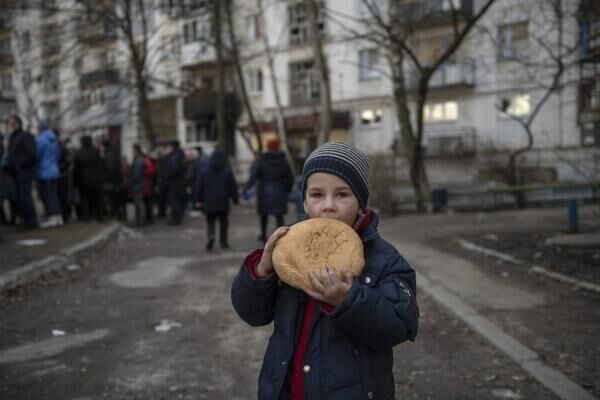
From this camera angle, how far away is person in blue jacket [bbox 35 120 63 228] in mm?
11141

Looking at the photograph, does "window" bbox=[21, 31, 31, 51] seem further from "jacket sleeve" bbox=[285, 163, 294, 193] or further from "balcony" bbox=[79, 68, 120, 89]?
"jacket sleeve" bbox=[285, 163, 294, 193]

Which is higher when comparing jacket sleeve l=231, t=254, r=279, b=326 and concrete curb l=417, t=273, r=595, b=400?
jacket sleeve l=231, t=254, r=279, b=326

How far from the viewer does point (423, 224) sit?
13141 mm

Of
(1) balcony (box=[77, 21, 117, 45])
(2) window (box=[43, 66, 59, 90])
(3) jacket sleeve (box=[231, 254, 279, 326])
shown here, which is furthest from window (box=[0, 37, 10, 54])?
(3) jacket sleeve (box=[231, 254, 279, 326])

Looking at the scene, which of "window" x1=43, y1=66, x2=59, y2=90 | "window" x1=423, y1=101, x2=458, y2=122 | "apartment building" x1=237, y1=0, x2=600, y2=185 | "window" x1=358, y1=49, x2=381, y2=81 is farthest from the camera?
"window" x1=358, y1=49, x2=381, y2=81

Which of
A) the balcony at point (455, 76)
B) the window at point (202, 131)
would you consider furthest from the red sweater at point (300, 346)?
the window at point (202, 131)

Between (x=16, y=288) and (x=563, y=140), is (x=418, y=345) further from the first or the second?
(x=563, y=140)

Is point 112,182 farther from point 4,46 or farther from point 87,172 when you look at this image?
point 4,46

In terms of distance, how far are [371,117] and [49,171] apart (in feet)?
78.6

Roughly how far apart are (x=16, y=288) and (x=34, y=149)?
5.03 metres

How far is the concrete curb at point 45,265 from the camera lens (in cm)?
635

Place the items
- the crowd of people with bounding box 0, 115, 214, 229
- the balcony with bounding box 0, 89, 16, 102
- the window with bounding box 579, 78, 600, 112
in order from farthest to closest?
the balcony with bounding box 0, 89, 16, 102 < the crowd of people with bounding box 0, 115, 214, 229 < the window with bounding box 579, 78, 600, 112

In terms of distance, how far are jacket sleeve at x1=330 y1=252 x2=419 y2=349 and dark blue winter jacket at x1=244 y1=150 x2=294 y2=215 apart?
312 inches

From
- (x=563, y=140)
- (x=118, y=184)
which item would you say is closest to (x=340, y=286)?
(x=118, y=184)
